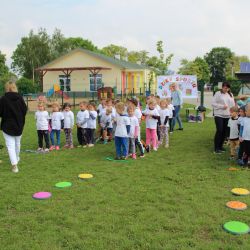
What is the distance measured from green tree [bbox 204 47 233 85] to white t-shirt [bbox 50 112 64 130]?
94.7 m

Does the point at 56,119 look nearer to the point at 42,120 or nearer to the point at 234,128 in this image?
the point at 42,120

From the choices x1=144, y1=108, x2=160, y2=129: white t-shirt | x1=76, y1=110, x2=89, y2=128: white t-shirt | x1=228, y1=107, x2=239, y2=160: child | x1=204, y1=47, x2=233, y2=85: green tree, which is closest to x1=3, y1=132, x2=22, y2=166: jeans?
x1=76, y1=110, x2=89, y2=128: white t-shirt

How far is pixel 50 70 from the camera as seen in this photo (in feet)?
127

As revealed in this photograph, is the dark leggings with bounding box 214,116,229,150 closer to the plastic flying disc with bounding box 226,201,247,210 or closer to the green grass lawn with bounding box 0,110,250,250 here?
the green grass lawn with bounding box 0,110,250,250

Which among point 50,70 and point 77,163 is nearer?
point 77,163

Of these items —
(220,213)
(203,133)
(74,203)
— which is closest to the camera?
(220,213)

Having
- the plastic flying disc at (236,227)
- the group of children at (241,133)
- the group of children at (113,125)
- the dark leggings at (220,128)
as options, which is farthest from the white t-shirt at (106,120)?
the plastic flying disc at (236,227)

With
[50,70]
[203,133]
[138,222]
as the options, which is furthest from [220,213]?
[50,70]

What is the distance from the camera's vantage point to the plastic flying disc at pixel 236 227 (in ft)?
13.8

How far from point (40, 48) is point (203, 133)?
58.8 metres

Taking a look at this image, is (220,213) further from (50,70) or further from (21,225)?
(50,70)

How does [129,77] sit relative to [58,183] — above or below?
above

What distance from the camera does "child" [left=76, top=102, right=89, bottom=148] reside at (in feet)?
33.6

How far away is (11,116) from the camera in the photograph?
722 cm
